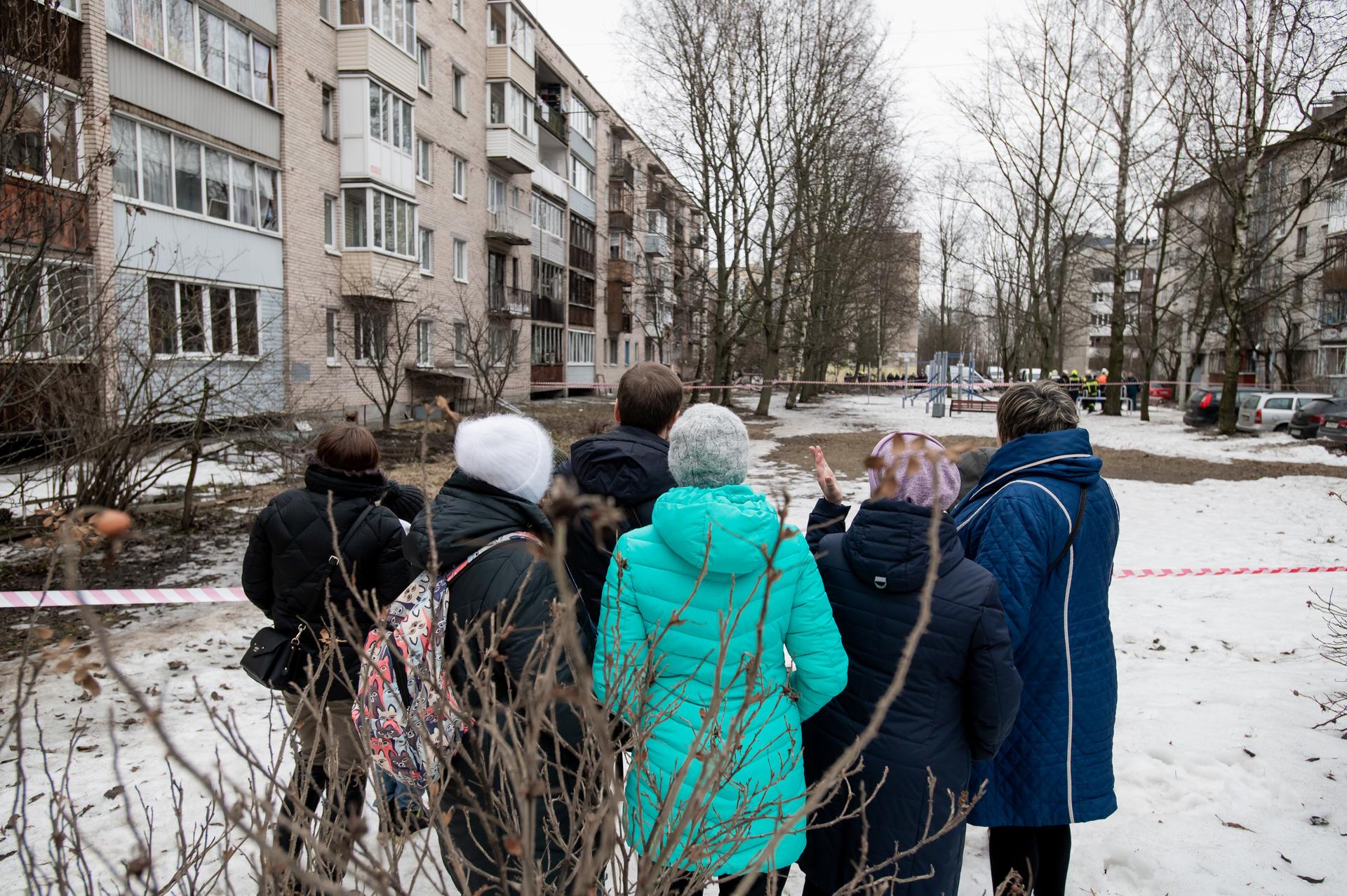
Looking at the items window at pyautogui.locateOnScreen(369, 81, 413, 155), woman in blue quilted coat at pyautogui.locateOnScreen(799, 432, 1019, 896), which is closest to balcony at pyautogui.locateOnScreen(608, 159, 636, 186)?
window at pyautogui.locateOnScreen(369, 81, 413, 155)

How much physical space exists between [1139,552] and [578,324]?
35433 millimetres

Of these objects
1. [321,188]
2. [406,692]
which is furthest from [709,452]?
[321,188]

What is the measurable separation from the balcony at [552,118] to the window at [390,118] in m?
11.3

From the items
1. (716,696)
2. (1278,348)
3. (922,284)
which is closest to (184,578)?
(716,696)

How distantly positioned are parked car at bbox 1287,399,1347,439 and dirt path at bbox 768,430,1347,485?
18.3 feet

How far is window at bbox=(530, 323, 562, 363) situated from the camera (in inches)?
1432

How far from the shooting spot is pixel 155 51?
15898 millimetres

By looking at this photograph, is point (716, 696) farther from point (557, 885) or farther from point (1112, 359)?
point (1112, 359)

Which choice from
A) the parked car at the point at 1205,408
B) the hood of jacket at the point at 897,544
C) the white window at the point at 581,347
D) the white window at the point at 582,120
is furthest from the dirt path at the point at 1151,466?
the white window at the point at 582,120

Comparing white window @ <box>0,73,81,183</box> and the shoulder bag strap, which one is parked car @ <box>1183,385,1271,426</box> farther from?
white window @ <box>0,73,81,183</box>

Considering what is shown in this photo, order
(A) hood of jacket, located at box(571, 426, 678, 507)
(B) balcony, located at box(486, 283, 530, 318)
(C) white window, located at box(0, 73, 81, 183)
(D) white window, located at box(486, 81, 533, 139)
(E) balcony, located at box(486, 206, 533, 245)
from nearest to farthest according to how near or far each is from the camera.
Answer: (A) hood of jacket, located at box(571, 426, 678, 507) → (C) white window, located at box(0, 73, 81, 183) → (D) white window, located at box(486, 81, 533, 139) → (B) balcony, located at box(486, 283, 530, 318) → (E) balcony, located at box(486, 206, 533, 245)

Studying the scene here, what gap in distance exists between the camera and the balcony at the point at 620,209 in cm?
4797

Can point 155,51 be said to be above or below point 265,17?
below

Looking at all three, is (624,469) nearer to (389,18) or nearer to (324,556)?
(324,556)
